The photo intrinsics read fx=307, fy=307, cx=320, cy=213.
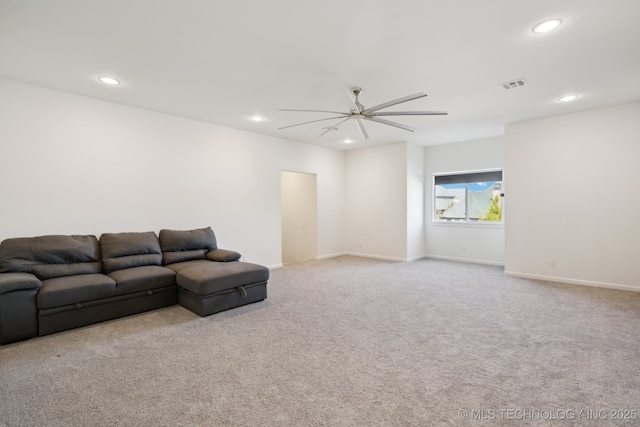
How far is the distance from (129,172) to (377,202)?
5.19 meters

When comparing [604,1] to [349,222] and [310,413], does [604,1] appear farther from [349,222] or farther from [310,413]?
[349,222]

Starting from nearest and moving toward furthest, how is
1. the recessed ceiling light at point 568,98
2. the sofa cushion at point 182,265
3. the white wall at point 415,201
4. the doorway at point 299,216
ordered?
the sofa cushion at point 182,265
the recessed ceiling light at point 568,98
the white wall at point 415,201
the doorway at point 299,216

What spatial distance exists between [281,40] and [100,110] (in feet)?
10.1

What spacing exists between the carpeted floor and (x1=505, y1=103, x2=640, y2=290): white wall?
89 cm

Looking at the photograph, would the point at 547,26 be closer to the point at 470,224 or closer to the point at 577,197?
the point at 577,197

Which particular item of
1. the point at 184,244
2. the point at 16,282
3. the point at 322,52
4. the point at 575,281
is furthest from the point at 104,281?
the point at 575,281

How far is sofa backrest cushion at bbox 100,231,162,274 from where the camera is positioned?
3889 millimetres

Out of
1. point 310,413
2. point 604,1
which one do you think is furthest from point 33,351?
point 604,1

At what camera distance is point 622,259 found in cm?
462

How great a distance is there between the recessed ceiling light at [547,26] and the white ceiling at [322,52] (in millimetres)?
61

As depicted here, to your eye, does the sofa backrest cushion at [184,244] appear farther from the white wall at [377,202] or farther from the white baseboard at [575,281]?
the white baseboard at [575,281]

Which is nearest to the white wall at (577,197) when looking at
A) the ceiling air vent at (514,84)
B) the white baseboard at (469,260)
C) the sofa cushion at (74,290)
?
the white baseboard at (469,260)

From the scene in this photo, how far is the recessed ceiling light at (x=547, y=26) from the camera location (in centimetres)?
249

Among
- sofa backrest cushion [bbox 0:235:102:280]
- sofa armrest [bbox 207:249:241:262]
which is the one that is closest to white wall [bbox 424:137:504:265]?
sofa armrest [bbox 207:249:241:262]
